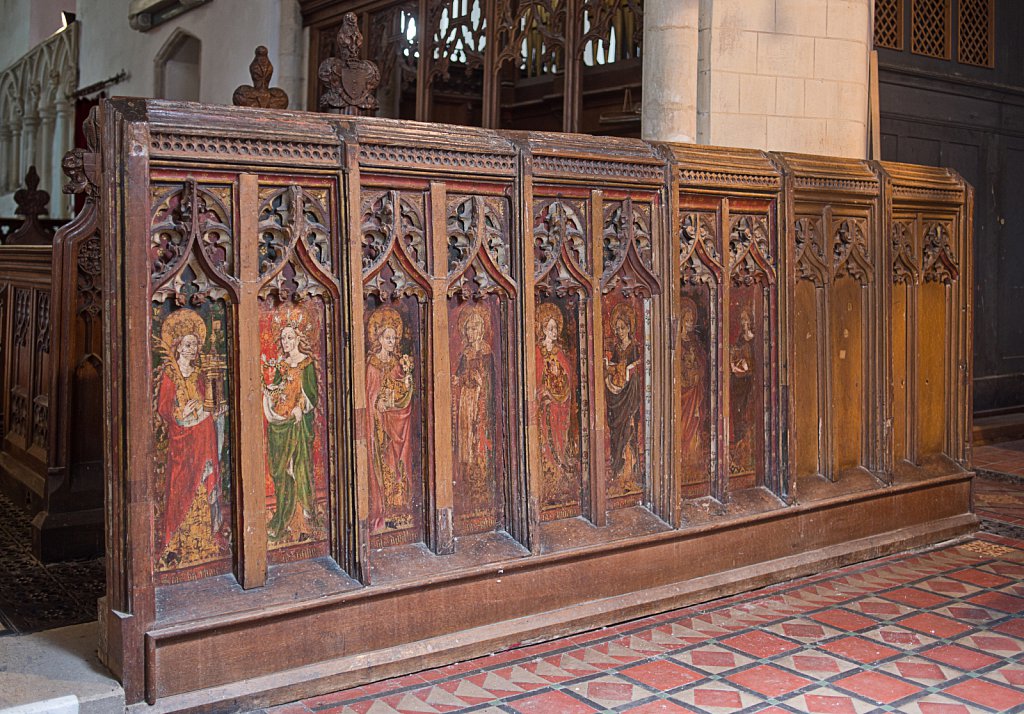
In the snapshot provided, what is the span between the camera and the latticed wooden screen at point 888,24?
21.9 feet

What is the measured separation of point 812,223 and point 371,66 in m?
1.81

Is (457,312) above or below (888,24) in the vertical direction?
below

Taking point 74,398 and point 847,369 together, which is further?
point 847,369

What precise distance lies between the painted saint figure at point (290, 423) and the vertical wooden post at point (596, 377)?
3.03 ft

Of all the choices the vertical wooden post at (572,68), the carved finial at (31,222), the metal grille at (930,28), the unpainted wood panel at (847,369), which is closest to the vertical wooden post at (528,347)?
the unpainted wood panel at (847,369)

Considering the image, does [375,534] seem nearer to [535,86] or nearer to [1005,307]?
[535,86]

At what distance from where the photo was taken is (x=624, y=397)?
354 centimetres

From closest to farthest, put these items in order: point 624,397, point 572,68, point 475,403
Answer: point 475,403 < point 624,397 < point 572,68

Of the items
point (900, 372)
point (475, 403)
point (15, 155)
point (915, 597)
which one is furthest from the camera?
point (15, 155)

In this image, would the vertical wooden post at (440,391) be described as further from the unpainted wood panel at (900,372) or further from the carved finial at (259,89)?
the unpainted wood panel at (900,372)

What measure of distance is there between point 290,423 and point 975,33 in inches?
246

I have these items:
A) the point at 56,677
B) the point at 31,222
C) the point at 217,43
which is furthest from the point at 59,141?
the point at 56,677

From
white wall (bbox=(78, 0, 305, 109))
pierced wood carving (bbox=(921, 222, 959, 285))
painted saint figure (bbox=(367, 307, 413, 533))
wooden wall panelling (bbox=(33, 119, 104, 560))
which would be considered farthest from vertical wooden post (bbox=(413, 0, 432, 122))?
painted saint figure (bbox=(367, 307, 413, 533))

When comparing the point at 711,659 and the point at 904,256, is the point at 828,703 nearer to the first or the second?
the point at 711,659
